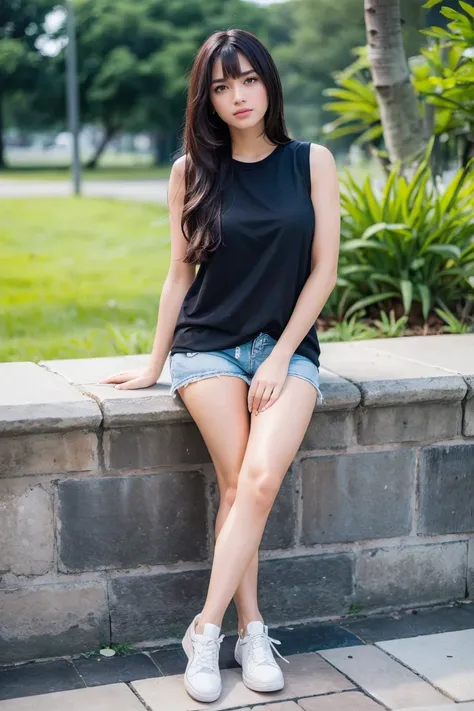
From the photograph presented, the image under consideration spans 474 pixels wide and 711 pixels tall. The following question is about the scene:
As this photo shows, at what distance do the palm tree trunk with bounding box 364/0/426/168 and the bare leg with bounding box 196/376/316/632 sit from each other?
2597mm

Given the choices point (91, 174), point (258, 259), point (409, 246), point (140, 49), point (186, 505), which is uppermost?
point (140, 49)

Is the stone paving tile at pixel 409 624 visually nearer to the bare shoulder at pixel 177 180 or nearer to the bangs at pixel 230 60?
the bare shoulder at pixel 177 180

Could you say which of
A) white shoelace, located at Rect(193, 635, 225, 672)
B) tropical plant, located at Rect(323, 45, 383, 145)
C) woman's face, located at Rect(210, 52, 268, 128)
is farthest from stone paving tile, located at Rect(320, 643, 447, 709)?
tropical plant, located at Rect(323, 45, 383, 145)

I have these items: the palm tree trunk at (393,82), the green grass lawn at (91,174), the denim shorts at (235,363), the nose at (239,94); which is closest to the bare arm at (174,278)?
the denim shorts at (235,363)

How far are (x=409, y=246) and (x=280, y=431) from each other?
209cm

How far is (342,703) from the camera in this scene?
2740mm

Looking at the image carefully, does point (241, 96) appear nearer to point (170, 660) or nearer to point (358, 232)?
point (170, 660)

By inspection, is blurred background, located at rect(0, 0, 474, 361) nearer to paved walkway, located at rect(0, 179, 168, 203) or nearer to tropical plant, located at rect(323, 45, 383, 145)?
tropical plant, located at rect(323, 45, 383, 145)

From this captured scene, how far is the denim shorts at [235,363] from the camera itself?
2938 mm

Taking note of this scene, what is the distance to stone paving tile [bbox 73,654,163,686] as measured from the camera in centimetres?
290

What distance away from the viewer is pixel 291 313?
3.00 m

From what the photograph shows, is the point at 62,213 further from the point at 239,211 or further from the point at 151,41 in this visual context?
the point at 151,41

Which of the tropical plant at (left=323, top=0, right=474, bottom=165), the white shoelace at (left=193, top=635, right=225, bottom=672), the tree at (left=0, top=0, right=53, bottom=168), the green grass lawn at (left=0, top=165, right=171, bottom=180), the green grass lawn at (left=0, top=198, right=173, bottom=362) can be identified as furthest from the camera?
the tree at (left=0, top=0, right=53, bottom=168)

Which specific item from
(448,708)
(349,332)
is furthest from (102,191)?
(448,708)
